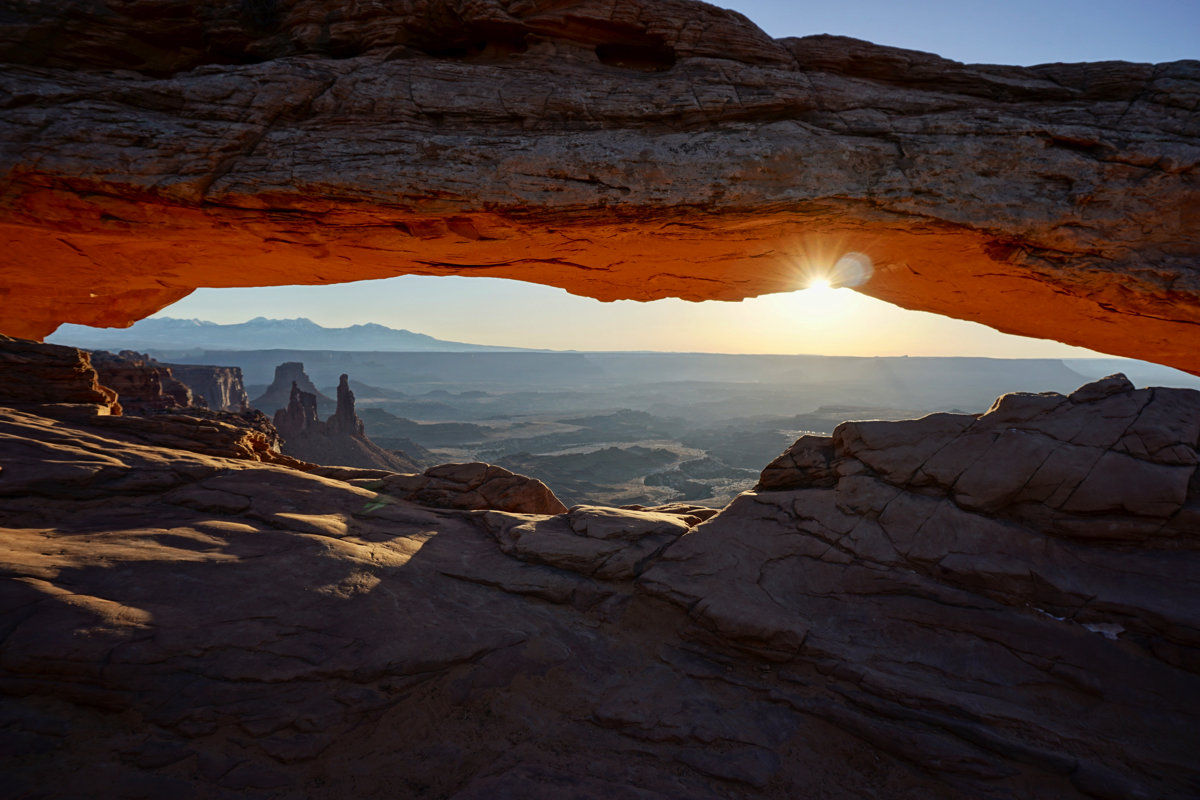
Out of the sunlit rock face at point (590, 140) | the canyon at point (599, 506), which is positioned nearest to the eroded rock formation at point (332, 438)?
the canyon at point (599, 506)

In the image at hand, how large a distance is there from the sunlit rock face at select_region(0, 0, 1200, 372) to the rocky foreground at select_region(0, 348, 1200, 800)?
3.84 metres

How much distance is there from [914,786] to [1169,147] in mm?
11491

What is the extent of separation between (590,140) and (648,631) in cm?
838

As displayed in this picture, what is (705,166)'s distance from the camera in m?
9.23

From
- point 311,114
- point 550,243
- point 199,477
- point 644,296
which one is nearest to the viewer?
point 199,477

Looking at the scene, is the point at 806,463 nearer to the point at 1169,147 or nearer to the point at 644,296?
the point at 644,296

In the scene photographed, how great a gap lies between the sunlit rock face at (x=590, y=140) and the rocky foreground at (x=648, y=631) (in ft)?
12.6

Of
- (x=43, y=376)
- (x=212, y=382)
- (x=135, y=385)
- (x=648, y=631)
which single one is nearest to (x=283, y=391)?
(x=212, y=382)

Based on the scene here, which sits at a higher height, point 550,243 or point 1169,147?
point 1169,147

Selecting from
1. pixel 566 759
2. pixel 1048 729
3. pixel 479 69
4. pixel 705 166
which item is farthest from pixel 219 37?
pixel 1048 729

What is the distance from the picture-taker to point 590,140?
30.7 ft

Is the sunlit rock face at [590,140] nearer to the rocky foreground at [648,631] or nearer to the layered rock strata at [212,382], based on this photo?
the rocky foreground at [648,631]

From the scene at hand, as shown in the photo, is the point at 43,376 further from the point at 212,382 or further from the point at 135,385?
the point at 212,382

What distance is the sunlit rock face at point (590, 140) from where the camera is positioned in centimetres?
909
